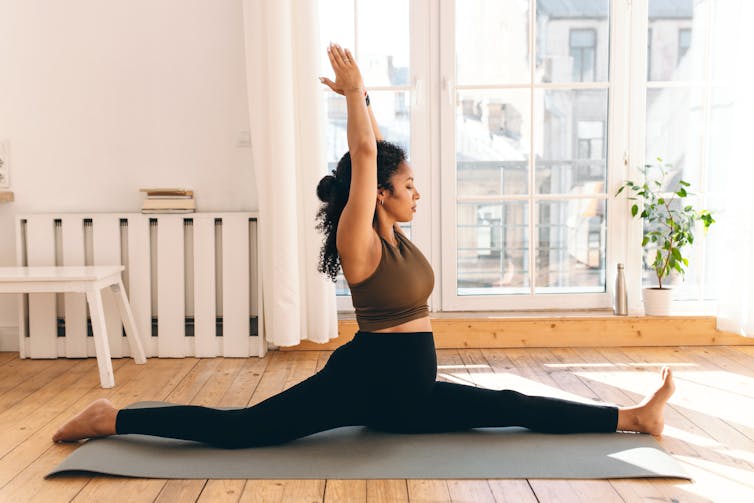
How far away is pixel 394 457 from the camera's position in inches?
88.7

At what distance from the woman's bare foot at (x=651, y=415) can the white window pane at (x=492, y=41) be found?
6.65ft

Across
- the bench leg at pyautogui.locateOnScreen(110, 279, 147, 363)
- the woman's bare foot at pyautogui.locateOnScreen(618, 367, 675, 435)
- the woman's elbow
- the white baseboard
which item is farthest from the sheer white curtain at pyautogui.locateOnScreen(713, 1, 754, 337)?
the white baseboard

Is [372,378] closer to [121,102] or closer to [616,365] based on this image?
[616,365]

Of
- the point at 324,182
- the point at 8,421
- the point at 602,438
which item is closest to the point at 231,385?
the point at 8,421

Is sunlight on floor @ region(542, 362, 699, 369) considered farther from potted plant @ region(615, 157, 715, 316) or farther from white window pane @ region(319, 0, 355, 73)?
white window pane @ region(319, 0, 355, 73)

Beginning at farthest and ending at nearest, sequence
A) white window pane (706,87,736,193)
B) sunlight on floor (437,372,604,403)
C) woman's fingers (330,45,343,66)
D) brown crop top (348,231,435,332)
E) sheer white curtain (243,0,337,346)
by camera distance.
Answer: white window pane (706,87,736,193) < sheer white curtain (243,0,337,346) < sunlight on floor (437,372,604,403) < brown crop top (348,231,435,332) < woman's fingers (330,45,343,66)

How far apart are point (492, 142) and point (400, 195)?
184 cm

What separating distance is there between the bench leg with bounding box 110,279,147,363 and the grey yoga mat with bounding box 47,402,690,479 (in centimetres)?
125

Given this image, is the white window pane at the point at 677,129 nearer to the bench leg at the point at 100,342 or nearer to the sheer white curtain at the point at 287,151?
the sheer white curtain at the point at 287,151

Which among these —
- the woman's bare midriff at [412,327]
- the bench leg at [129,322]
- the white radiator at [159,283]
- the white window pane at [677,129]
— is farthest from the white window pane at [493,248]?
the woman's bare midriff at [412,327]

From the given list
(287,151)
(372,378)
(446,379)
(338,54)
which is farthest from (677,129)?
(338,54)

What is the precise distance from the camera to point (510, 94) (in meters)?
3.97

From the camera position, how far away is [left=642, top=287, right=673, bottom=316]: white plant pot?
3.87m

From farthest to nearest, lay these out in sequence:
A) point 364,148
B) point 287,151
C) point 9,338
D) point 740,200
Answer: point 9,338, point 740,200, point 287,151, point 364,148
